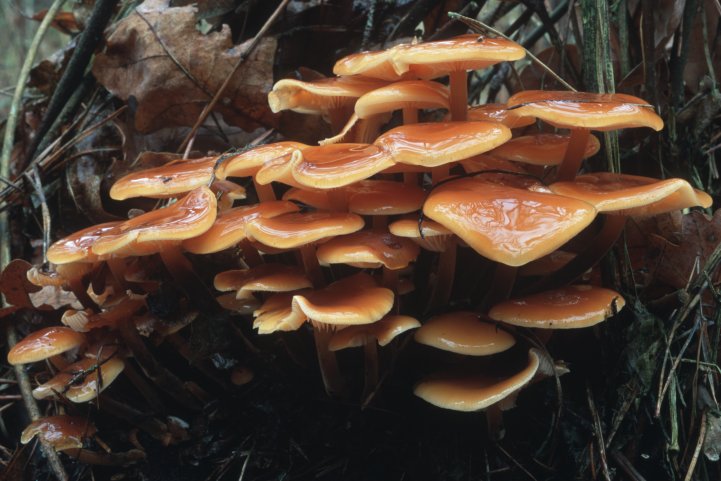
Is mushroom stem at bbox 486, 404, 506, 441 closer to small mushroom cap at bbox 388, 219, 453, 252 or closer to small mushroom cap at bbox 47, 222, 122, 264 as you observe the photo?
small mushroom cap at bbox 388, 219, 453, 252

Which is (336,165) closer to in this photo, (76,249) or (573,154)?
(573,154)

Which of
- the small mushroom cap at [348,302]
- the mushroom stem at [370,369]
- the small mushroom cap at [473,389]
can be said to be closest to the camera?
the small mushroom cap at [348,302]

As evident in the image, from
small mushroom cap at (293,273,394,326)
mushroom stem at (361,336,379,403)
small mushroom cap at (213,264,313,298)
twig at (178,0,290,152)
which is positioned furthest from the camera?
twig at (178,0,290,152)

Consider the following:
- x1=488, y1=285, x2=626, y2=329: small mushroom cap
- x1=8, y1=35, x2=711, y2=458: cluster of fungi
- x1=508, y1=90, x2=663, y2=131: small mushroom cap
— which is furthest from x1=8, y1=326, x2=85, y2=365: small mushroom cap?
x1=508, y1=90, x2=663, y2=131: small mushroom cap

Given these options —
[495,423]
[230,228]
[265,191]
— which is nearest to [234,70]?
[265,191]

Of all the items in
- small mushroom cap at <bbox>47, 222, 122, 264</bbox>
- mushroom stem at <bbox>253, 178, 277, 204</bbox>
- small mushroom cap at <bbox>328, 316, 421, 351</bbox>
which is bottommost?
small mushroom cap at <bbox>328, 316, 421, 351</bbox>

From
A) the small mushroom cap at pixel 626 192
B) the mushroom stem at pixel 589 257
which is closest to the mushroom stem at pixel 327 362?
the mushroom stem at pixel 589 257

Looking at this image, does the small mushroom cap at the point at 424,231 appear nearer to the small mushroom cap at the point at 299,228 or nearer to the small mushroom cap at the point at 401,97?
the small mushroom cap at the point at 299,228
